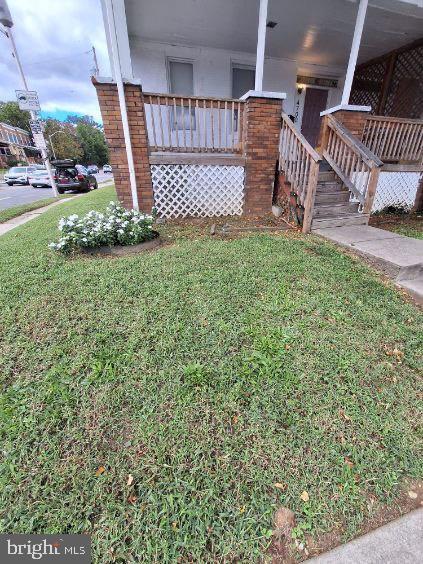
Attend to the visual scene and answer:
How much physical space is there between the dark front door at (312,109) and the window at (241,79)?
1.98 meters

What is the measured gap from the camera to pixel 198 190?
5.48m

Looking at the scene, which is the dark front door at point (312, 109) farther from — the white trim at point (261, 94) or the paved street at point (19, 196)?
the paved street at point (19, 196)

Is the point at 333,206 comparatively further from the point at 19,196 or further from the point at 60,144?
the point at 60,144

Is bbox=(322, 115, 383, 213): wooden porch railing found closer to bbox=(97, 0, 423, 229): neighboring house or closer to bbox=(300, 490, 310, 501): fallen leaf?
bbox=(97, 0, 423, 229): neighboring house

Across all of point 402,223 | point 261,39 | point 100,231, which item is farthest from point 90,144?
point 402,223

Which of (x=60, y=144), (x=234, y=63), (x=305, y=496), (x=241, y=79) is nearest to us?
(x=305, y=496)

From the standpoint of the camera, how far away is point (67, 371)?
75.8 inches

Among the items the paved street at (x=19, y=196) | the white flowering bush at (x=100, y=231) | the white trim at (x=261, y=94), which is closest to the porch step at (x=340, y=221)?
the white trim at (x=261, y=94)

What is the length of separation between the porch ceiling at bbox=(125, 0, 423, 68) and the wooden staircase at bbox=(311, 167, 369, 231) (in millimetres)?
3093

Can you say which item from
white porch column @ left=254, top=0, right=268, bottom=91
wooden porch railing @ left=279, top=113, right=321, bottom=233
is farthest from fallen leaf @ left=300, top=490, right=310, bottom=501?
white porch column @ left=254, top=0, right=268, bottom=91

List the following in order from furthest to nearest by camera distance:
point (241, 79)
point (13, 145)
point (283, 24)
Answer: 1. point (13, 145)
2. point (241, 79)
3. point (283, 24)

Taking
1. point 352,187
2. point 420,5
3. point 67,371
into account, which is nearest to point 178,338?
point 67,371

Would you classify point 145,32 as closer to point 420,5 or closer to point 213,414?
point 420,5

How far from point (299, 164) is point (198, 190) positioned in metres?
1.98
